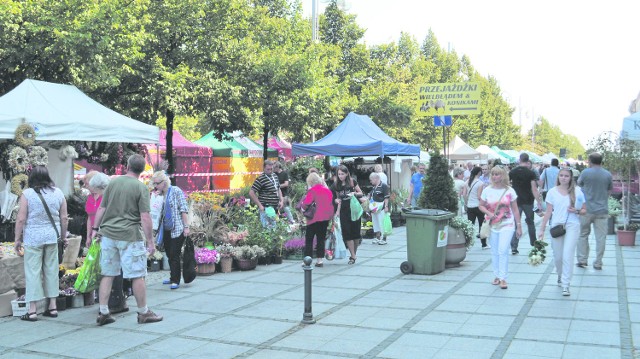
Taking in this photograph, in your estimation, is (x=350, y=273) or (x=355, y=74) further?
(x=355, y=74)

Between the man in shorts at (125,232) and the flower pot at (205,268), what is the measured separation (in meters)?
3.10

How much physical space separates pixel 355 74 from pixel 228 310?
94.0 feet

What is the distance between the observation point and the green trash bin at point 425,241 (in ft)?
31.3

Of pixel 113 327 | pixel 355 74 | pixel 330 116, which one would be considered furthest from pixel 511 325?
pixel 355 74

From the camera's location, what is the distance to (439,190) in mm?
10812

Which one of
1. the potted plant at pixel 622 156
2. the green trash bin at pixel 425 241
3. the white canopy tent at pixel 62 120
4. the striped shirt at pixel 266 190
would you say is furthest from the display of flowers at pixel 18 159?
the potted plant at pixel 622 156

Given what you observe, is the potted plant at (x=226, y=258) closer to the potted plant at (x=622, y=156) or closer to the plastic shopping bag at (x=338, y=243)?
the plastic shopping bag at (x=338, y=243)

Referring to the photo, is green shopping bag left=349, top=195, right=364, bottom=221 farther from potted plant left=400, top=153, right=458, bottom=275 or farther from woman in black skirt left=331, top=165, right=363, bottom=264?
potted plant left=400, top=153, right=458, bottom=275

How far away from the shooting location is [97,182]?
753 cm

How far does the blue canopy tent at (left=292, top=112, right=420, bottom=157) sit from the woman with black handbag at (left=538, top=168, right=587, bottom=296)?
866 cm

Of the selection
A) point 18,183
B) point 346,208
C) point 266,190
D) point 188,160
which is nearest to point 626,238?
point 346,208

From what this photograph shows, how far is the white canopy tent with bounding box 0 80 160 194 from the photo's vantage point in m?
9.83

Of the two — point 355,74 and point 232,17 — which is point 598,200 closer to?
point 232,17

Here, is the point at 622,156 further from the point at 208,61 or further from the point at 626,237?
the point at 208,61
